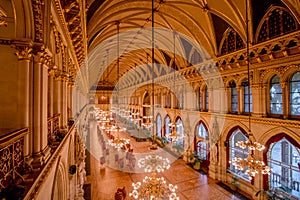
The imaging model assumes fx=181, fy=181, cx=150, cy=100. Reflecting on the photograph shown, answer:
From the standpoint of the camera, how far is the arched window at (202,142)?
524 inches

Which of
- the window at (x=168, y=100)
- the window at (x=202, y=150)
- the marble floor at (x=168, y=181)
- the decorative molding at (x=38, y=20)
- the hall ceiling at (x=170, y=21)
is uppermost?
the hall ceiling at (x=170, y=21)

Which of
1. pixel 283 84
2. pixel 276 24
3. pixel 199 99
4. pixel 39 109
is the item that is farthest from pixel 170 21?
pixel 39 109

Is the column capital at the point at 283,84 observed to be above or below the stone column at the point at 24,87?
above

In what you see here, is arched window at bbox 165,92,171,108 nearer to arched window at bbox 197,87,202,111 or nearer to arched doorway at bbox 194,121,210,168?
arched window at bbox 197,87,202,111

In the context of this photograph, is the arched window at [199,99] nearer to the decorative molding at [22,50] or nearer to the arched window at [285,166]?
the arched window at [285,166]

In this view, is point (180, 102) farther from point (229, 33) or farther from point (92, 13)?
point (92, 13)

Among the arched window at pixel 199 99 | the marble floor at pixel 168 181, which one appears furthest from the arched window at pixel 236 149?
the arched window at pixel 199 99

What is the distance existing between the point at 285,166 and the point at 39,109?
9.62 meters

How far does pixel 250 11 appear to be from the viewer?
8344mm

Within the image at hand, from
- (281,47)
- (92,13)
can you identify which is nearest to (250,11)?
(281,47)

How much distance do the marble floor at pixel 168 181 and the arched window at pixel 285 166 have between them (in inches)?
88.1

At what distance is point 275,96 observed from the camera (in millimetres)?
8328

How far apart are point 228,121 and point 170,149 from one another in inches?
342

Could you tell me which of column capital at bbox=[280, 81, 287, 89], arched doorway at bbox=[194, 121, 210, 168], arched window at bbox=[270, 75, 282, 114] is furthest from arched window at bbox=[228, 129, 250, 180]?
column capital at bbox=[280, 81, 287, 89]
